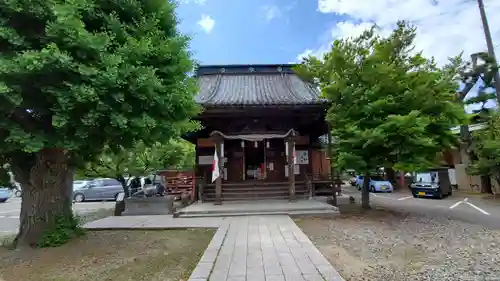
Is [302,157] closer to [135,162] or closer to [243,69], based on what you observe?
[243,69]

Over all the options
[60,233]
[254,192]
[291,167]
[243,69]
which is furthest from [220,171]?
[243,69]

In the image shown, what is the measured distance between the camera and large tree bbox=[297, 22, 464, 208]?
810cm

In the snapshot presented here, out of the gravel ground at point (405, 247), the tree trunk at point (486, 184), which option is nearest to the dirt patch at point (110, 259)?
the gravel ground at point (405, 247)

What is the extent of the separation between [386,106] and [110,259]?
772cm

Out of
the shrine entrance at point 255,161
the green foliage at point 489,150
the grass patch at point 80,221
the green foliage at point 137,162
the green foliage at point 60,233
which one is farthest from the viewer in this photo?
the green foliage at point 489,150

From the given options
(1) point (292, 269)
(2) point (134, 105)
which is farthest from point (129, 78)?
(1) point (292, 269)

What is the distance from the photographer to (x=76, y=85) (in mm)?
4109

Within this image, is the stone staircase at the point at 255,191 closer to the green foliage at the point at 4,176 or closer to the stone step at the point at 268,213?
the stone step at the point at 268,213

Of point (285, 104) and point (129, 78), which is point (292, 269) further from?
point (285, 104)

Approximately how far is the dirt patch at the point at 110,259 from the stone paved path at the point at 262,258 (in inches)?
14.2

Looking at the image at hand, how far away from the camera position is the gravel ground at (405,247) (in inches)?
165

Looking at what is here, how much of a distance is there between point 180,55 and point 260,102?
574 cm

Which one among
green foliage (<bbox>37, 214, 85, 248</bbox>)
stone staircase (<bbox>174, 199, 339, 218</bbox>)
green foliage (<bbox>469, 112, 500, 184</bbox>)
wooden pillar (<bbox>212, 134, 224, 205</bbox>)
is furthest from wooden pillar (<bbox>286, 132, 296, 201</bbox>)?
green foliage (<bbox>469, 112, 500, 184</bbox>)

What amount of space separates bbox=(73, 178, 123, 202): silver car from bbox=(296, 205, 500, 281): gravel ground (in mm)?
15439
